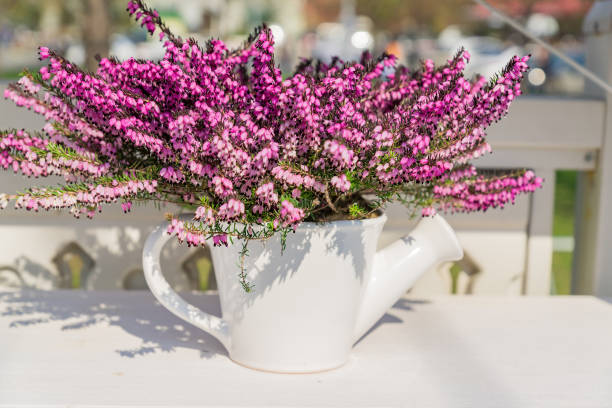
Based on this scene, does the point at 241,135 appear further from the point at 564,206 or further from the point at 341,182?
the point at 564,206

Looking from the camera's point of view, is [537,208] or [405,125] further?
[537,208]

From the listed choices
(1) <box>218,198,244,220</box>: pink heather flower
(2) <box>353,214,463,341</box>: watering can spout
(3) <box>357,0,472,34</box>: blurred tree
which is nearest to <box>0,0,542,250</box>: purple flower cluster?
(1) <box>218,198,244,220</box>: pink heather flower

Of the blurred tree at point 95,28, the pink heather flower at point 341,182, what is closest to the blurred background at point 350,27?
the blurred tree at point 95,28

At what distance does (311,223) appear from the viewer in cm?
105

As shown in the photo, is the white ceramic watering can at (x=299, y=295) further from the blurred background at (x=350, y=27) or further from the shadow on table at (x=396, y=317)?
the blurred background at (x=350, y=27)

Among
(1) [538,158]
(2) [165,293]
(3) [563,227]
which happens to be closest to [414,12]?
(3) [563,227]

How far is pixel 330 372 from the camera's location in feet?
3.70

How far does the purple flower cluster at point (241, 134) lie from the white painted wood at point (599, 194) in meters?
0.69

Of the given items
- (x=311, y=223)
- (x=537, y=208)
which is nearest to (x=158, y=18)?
(x=311, y=223)

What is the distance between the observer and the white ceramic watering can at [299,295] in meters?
1.06

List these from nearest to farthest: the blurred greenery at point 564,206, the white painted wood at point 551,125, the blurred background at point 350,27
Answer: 1. the white painted wood at point 551,125
2. the blurred greenery at point 564,206
3. the blurred background at point 350,27

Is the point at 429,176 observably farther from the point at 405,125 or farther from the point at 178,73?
the point at 178,73

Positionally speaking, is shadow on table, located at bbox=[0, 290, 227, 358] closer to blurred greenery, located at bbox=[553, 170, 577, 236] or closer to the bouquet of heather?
the bouquet of heather

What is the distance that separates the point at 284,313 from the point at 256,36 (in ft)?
1.32
